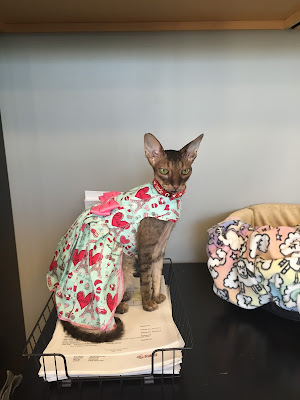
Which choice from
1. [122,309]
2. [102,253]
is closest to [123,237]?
[102,253]

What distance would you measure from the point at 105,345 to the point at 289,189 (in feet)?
2.50

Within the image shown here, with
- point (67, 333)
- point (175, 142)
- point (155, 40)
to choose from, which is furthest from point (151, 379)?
point (155, 40)

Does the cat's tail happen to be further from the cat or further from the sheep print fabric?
the sheep print fabric

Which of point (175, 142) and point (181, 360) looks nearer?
point (181, 360)

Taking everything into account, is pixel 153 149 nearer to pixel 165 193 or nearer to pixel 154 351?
pixel 165 193

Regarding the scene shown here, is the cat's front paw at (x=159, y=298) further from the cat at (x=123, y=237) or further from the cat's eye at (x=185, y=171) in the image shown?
the cat's eye at (x=185, y=171)

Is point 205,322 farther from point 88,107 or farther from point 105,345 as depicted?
point 88,107

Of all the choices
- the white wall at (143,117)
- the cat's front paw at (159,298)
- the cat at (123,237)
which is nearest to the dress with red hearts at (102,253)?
the cat at (123,237)

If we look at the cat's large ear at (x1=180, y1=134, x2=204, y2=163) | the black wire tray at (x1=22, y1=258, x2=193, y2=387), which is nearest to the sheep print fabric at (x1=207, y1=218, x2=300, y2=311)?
the black wire tray at (x1=22, y1=258, x2=193, y2=387)

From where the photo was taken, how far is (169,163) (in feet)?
2.44

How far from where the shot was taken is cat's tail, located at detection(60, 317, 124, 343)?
720 millimetres

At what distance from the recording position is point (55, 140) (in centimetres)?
104

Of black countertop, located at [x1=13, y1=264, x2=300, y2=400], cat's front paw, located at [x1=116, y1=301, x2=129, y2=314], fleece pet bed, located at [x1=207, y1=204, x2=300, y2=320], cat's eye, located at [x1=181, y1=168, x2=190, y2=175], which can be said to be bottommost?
black countertop, located at [x1=13, y1=264, x2=300, y2=400]

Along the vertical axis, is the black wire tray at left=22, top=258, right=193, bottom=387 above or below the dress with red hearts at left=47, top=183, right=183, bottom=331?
below
